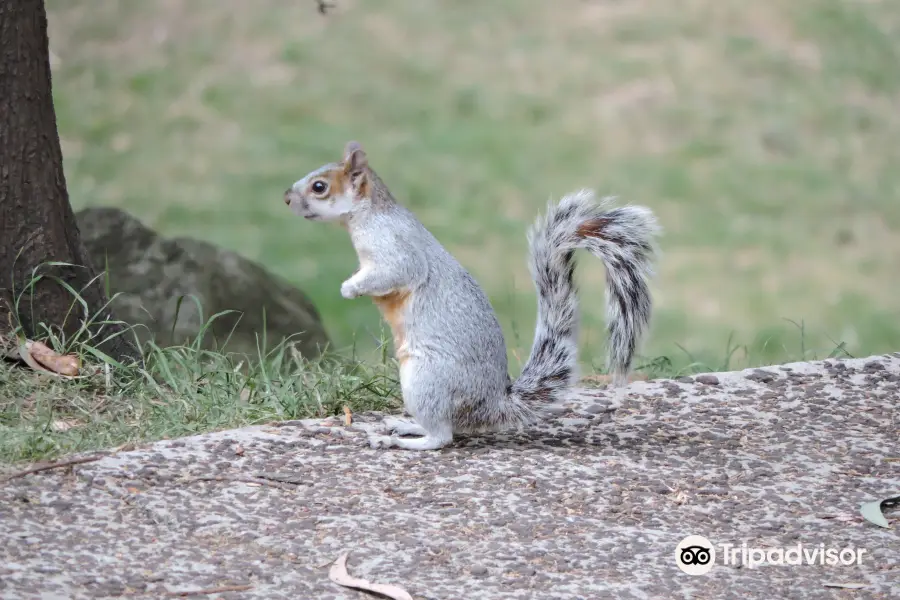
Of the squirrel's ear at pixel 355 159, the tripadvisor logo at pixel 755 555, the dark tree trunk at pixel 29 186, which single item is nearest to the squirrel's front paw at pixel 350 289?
the squirrel's ear at pixel 355 159

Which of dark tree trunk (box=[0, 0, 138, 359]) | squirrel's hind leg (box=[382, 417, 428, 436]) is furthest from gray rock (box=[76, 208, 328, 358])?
squirrel's hind leg (box=[382, 417, 428, 436])

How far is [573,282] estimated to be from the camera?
409 cm

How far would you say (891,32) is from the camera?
11.3 m

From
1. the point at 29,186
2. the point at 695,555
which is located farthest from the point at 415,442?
the point at 29,186

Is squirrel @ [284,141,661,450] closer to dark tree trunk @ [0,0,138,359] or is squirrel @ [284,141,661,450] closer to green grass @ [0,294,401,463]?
green grass @ [0,294,401,463]

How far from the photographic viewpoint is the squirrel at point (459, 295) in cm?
389

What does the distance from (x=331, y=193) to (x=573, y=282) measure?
2.97 ft

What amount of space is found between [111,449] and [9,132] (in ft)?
4.82

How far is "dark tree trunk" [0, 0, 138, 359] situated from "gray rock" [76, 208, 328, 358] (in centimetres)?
Answer: 98

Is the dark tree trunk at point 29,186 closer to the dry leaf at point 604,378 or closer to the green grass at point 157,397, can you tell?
the green grass at point 157,397

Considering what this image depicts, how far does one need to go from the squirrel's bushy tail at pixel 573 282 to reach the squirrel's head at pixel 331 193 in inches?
25.2

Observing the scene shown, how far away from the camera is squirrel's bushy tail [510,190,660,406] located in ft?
13.0

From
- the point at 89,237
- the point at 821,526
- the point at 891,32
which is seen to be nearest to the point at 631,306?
the point at 821,526

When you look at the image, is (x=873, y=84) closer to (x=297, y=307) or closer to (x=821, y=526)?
(x=297, y=307)
